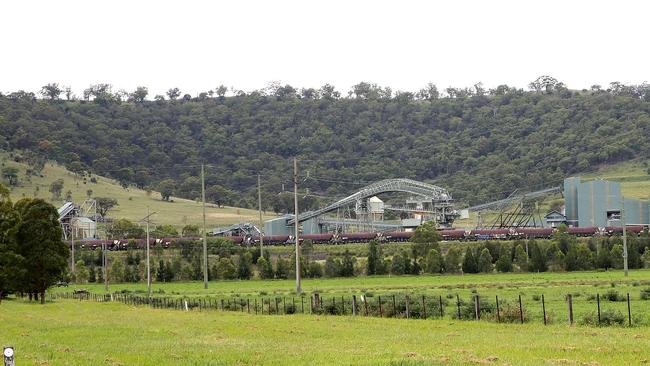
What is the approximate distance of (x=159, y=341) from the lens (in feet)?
95.0

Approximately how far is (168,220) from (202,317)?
14677cm

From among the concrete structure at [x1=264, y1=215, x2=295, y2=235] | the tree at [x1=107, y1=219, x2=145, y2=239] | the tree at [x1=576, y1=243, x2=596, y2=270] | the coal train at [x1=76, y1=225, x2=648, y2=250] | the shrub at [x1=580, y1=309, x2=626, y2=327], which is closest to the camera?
the shrub at [x1=580, y1=309, x2=626, y2=327]

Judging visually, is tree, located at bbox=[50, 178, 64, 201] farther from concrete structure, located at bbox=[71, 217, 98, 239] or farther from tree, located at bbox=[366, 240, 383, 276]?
tree, located at bbox=[366, 240, 383, 276]

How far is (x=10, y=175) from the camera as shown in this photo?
618ft

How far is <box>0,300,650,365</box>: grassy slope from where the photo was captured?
869 inches

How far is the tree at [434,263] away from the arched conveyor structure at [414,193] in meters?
47.9

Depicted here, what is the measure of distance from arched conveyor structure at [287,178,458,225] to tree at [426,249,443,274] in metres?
47.9

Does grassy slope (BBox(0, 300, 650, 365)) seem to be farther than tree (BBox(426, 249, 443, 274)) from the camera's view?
No

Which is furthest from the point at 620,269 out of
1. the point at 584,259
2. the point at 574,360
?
the point at 574,360

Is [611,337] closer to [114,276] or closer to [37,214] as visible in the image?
[37,214]

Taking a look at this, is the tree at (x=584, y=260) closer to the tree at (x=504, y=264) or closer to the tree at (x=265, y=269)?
the tree at (x=504, y=264)

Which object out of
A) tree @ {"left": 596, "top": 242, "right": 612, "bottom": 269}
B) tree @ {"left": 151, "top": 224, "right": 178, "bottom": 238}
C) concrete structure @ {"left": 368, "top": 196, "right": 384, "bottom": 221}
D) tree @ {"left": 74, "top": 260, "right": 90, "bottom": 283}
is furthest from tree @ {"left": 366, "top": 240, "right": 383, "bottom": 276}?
concrete structure @ {"left": 368, "top": 196, "right": 384, "bottom": 221}

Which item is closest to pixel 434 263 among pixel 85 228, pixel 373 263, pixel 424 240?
pixel 373 263

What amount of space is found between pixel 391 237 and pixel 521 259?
4010 cm
